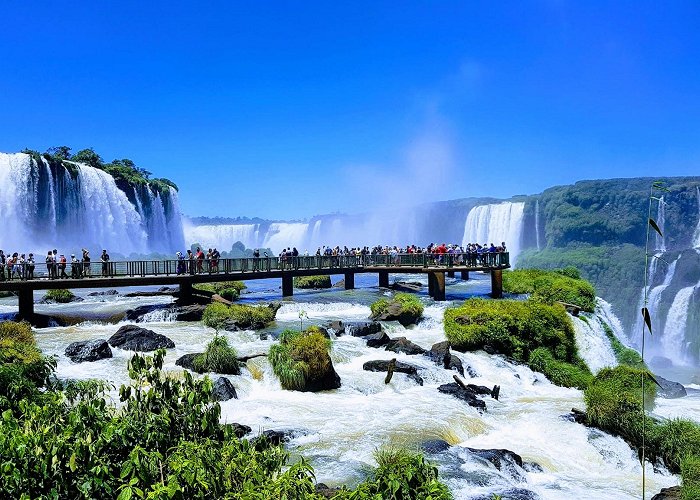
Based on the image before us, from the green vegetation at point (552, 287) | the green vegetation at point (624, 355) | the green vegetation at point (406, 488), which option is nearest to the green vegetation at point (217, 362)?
the green vegetation at point (406, 488)

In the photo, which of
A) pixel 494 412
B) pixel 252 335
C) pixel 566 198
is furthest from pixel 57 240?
pixel 566 198

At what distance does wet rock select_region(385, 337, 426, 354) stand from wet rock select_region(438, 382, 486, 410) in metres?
3.12

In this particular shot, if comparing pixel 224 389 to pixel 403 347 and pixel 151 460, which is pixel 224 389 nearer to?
pixel 403 347

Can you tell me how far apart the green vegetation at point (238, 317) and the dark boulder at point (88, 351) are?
207 inches

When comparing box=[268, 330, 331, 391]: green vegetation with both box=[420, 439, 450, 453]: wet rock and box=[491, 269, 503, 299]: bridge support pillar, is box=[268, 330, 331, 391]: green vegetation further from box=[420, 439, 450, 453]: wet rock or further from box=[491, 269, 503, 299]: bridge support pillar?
box=[491, 269, 503, 299]: bridge support pillar

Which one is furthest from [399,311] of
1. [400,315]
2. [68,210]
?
[68,210]

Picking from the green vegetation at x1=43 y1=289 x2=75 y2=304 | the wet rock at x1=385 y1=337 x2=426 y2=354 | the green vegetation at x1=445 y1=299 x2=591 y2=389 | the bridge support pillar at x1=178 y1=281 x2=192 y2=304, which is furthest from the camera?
the green vegetation at x1=43 y1=289 x2=75 y2=304

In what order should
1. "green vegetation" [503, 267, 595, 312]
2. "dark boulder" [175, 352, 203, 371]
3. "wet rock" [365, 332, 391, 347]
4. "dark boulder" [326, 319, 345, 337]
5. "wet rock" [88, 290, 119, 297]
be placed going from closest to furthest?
"dark boulder" [175, 352, 203, 371] < "wet rock" [365, 332, 391, 347] < "dark boulder" [326, 319, 345, 337] < "green vegetation" [503, 267, 595, 312] < "wet rock" [88, 290, 119, 297]

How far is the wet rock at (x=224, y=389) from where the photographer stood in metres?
13.6

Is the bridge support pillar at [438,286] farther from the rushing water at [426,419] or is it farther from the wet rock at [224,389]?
the wet rock at [224,389]

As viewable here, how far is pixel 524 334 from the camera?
69.7 ft

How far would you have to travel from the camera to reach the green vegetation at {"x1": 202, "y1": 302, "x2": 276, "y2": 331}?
22.0 m

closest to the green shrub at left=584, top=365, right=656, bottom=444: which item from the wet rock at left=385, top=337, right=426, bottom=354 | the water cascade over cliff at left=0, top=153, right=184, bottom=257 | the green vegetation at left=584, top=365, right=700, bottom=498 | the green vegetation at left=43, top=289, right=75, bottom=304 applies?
the green vegetation at left=584, top=365, right=700, bottom=498

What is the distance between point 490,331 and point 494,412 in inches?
256
